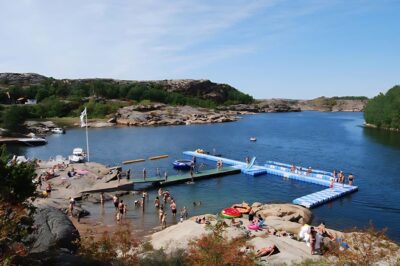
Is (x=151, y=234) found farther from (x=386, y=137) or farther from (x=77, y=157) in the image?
(x=386, y=137)

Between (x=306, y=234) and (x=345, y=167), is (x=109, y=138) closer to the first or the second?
(x=345, y=167)

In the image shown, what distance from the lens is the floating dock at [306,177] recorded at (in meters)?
42.0

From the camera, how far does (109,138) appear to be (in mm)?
97250

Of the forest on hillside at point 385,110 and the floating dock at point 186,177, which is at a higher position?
the forest on hillside at point 385,110

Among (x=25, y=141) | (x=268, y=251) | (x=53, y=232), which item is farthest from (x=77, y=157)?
(x=268, y=251)

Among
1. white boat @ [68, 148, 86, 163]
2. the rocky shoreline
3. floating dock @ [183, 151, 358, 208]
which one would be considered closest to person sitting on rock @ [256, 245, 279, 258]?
the rocky shoreline

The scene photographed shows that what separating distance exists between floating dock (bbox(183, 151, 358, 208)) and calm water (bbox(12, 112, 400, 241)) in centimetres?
109

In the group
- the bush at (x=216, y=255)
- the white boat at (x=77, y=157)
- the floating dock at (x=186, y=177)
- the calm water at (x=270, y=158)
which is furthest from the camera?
the white boat at (x=77, y=157)

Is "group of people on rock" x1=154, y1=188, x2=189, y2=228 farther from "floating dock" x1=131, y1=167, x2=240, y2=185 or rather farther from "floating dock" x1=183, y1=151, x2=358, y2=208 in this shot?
"floating dock" x1=183, y1=151, x2=358, y2=208

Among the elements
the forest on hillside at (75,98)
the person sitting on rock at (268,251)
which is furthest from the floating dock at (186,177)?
the forest on hillside at (75,98)

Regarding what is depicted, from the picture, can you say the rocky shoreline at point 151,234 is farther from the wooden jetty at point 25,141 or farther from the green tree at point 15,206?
the wooden jetty at point 25,141

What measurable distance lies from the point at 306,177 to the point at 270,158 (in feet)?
60.3

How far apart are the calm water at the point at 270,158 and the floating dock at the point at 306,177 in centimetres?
109

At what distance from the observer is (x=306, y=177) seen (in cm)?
5216
